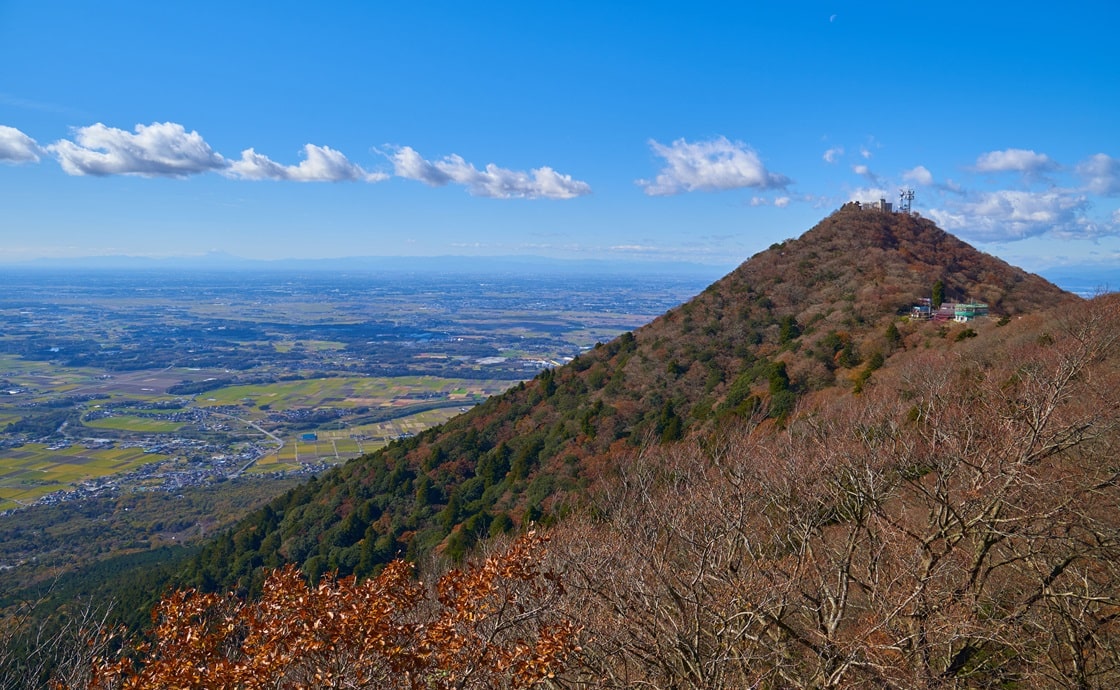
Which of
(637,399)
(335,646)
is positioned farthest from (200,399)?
(335,646)

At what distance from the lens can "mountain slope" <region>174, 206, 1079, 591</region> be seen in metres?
26.5

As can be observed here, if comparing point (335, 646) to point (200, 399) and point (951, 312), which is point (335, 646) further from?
point (200, 399)

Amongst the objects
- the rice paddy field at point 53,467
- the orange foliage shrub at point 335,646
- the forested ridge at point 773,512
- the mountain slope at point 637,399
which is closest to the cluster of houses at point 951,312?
the forested ridge at point 773,512

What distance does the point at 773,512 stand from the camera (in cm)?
1453

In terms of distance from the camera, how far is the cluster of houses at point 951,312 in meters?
30.2

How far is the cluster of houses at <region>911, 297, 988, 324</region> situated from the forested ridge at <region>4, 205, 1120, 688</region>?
1.13m

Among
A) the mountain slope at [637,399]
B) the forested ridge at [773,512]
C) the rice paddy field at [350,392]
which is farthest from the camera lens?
the rice paddy field at [350,392]

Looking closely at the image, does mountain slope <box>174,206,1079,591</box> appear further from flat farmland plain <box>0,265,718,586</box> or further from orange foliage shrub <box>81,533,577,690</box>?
orange foliage shrub <box>81,533,577,690</box>

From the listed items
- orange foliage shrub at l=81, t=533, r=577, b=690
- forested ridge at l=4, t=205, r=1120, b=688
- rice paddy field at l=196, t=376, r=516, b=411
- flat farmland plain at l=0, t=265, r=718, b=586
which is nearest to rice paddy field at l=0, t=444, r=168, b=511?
flat farmland plain at l=0, t=265, r=718, b=586

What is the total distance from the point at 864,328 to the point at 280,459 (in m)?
49.2

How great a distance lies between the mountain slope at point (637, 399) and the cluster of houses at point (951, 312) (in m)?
1.40

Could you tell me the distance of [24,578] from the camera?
1216 inches

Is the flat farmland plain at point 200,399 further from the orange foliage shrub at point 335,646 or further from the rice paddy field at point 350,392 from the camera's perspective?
the orange foliage shrub at point 335,646

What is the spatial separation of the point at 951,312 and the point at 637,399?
16709 mm
